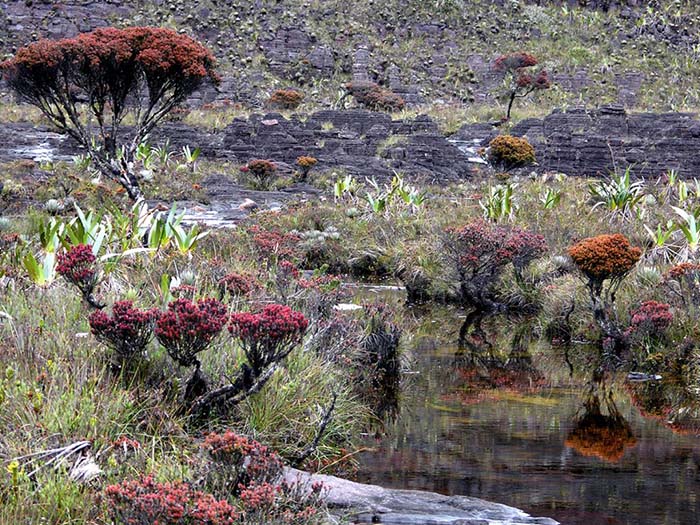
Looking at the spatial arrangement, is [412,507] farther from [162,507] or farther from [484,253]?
[484,253]

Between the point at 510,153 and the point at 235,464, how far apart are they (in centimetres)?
3291

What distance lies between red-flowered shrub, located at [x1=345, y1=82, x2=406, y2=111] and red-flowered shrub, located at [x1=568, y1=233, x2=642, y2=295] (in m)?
44.8

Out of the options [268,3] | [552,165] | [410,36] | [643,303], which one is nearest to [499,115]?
[552,165]

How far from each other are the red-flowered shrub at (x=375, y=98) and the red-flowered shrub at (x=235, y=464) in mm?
51198

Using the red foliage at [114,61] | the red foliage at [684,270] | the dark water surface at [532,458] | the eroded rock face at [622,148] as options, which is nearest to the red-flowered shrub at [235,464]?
the dark water surface at [532,458]

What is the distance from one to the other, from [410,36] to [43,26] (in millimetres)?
28224

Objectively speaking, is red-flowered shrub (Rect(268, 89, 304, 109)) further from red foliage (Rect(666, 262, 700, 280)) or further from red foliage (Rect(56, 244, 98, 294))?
red foliage (Rect(56, 244, 98, 294))

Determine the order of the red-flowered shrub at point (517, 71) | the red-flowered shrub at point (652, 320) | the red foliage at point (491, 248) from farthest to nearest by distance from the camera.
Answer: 1. the red-flowered shrub at point (517, 71)
2. the red foliage at point (491, 248)
3. the red-flowered shrub at point (652, 320)

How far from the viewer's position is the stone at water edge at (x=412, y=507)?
5648 millimetres

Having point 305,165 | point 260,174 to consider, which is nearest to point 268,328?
point 260,174

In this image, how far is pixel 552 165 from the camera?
39.3 m

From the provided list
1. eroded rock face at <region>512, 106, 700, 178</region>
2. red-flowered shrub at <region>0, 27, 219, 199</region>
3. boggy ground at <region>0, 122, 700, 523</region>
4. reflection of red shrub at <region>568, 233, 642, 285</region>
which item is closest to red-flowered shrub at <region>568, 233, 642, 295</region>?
reflection of red shrub at <region>568, 233, 642, 285</region>

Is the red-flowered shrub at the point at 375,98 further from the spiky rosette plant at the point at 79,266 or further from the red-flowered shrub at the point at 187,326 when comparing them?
the red-flowered shrub at the point at 187,326

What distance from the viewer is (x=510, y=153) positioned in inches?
1436
